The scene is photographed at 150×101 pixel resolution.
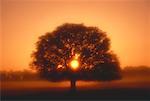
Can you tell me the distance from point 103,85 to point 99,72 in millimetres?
632

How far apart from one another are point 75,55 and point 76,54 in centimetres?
5

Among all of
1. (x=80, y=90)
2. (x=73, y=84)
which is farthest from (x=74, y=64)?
(x=80, y=90)

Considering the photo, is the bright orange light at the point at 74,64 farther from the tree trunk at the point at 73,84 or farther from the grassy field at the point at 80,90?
the grassy field at the point at 80,90

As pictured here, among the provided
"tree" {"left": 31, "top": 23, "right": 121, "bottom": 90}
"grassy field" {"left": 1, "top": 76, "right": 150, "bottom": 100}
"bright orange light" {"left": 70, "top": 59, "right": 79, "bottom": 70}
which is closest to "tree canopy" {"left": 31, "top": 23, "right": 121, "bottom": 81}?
"tree" {"left": 31, "top": 23, "right": 121, "bottom": 90}

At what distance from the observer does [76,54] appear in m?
12.3

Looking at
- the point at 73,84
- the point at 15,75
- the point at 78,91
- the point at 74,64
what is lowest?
the point at 78,91

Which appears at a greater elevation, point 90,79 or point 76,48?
point 76,48

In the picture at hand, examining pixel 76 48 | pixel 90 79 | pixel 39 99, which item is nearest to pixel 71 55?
pixel 76 48

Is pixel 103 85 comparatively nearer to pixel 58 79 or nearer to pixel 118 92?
pixel 118 92

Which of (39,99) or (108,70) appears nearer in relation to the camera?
(39,99)

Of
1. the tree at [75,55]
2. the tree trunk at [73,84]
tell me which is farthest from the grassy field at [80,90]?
the tree at [75,55]

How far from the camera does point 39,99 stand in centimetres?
1117

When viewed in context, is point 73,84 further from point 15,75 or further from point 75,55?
point 15,75

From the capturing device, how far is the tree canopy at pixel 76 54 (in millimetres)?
11914
